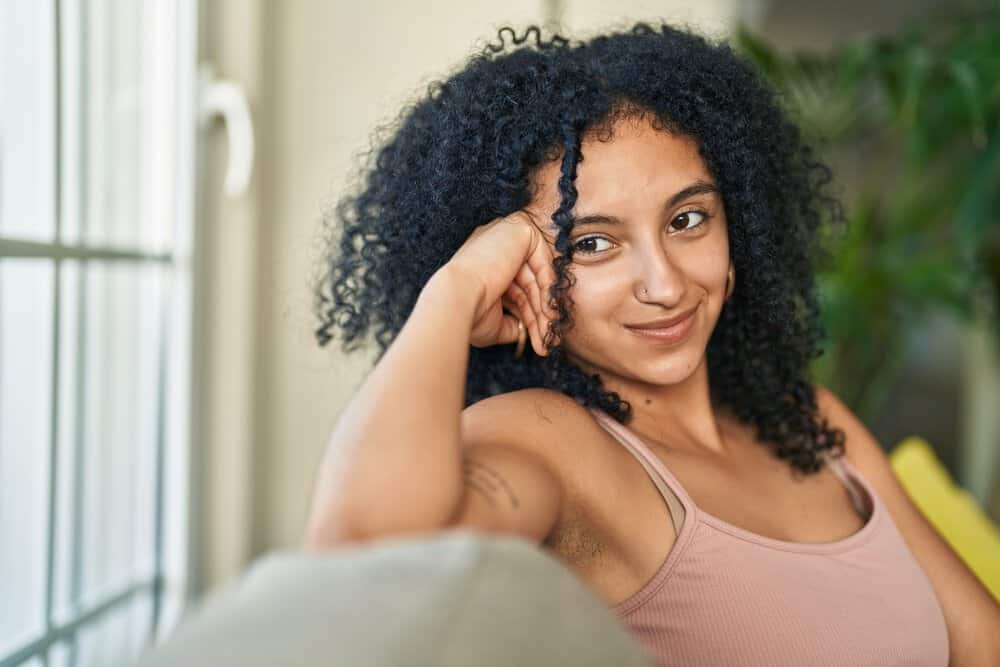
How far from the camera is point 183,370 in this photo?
5.59ft

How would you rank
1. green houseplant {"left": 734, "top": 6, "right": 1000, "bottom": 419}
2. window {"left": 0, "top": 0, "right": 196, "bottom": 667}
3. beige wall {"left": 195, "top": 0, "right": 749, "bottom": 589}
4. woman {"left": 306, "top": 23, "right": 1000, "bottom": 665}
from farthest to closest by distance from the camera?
green houseplant {"left": 734, "top": 6, "right": 1000, "bottom": 419} → beige wall {"left": 195, "top": 0, "right": 749, "bottom": 589} → window {"left": 0, "top": 0, "right": 196, "bottom": 667} → woman {"left": 306, "top": 23, "right": 1000, "bottom": 665}

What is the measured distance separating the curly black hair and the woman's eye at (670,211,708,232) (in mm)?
61

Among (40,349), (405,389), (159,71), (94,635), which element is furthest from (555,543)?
(159,71)

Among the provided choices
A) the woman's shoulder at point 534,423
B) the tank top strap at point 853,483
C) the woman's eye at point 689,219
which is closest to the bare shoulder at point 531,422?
the woman's shoulder at point 534,423

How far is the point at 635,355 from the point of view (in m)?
1.10

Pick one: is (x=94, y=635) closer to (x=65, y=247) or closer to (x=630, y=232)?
(x=65, y=247)

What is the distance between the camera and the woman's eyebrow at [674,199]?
40.3 inches

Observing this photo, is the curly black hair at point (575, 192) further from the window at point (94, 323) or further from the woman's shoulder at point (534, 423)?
the window at point (94, 323)

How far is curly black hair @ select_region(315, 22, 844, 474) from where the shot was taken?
106cm

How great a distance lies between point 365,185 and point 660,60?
43cm

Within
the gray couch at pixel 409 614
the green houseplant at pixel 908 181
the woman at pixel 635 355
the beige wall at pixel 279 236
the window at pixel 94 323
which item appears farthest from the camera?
the green houseplant at pixel 908 181

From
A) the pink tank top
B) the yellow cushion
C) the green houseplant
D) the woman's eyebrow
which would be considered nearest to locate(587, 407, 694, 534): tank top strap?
the pink tank top

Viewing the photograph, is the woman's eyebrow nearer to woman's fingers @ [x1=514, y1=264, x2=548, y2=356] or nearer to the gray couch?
woman's fingers @ [x1=514, y1=264, x2=548, y2=356]

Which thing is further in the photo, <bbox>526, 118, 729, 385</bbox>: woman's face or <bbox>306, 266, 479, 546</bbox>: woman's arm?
<bbox>526, 118, 729, 385</bbox>: woman's face
